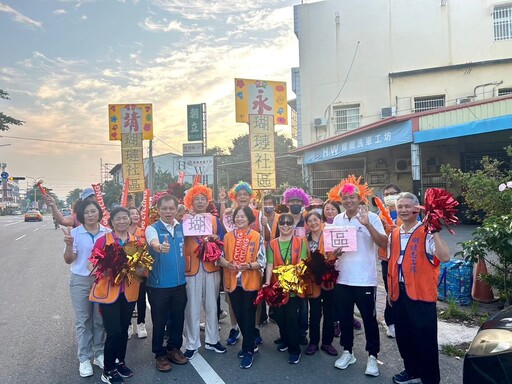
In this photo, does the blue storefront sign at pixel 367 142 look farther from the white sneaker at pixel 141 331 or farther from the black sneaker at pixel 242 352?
the white sneaker at pixel 141 331

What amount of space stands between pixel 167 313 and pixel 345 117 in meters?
17.7

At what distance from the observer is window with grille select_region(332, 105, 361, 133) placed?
65.1ft

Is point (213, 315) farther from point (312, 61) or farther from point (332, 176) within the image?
point (312, 61)

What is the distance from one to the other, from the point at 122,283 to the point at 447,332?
3842mm

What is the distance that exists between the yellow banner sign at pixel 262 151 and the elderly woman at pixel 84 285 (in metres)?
3.93

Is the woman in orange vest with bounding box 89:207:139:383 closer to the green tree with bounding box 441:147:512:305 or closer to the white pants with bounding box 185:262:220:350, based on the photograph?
the white pants with bounding box 185:262:220:350

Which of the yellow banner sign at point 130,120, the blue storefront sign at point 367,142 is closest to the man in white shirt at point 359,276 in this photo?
the yellow banner sign at point 130,120

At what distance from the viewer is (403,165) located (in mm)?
15945

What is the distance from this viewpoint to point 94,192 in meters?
4.92

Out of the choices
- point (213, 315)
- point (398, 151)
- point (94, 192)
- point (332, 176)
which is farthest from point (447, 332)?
point (332, 176)

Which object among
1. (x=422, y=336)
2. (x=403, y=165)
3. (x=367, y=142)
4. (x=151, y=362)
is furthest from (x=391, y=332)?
(x=403, y=165)

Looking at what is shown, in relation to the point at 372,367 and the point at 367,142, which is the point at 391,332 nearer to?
the point at 372,367

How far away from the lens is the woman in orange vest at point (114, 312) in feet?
12.1

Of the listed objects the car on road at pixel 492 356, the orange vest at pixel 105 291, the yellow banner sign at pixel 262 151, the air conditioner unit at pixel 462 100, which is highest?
the air conditioner unit at pixel 462 100
